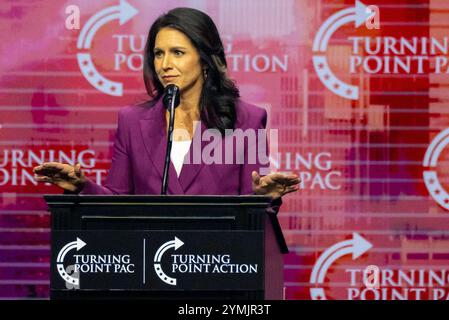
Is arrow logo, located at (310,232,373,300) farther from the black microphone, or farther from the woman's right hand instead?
the woman's right hand

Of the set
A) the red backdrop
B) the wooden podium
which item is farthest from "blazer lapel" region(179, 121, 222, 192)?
the red backdrop

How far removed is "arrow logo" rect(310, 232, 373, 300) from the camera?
523 cm

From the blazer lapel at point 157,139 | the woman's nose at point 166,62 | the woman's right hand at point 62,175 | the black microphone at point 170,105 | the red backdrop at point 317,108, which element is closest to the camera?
the woman's right hand at point 62,175

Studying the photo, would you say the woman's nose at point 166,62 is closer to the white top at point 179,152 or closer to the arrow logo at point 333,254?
the white top at point 179,152

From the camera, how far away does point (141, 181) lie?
3.77 meters

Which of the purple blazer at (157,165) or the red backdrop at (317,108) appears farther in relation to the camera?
the red backdrop at (317,108)

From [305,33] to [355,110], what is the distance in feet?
1.45

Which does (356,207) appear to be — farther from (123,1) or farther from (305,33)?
(123,1)

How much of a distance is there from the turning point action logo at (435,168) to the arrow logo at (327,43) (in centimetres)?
45

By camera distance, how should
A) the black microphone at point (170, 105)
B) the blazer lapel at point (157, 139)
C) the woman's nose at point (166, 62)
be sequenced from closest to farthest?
1. the black microphone at point (170, 105)
2. the blazer lapel at point (157, 139)
3. the woman's nose at point (166, 62)

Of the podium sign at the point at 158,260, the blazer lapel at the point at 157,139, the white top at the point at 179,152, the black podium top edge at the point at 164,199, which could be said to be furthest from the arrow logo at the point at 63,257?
the white top at the point at 179,152

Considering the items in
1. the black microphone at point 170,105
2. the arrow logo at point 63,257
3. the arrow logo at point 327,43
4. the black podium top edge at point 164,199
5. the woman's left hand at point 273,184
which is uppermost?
the arrow logo at point 327,43

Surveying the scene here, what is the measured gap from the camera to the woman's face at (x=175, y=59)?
385cm

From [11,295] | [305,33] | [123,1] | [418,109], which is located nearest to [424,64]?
[418,109]
